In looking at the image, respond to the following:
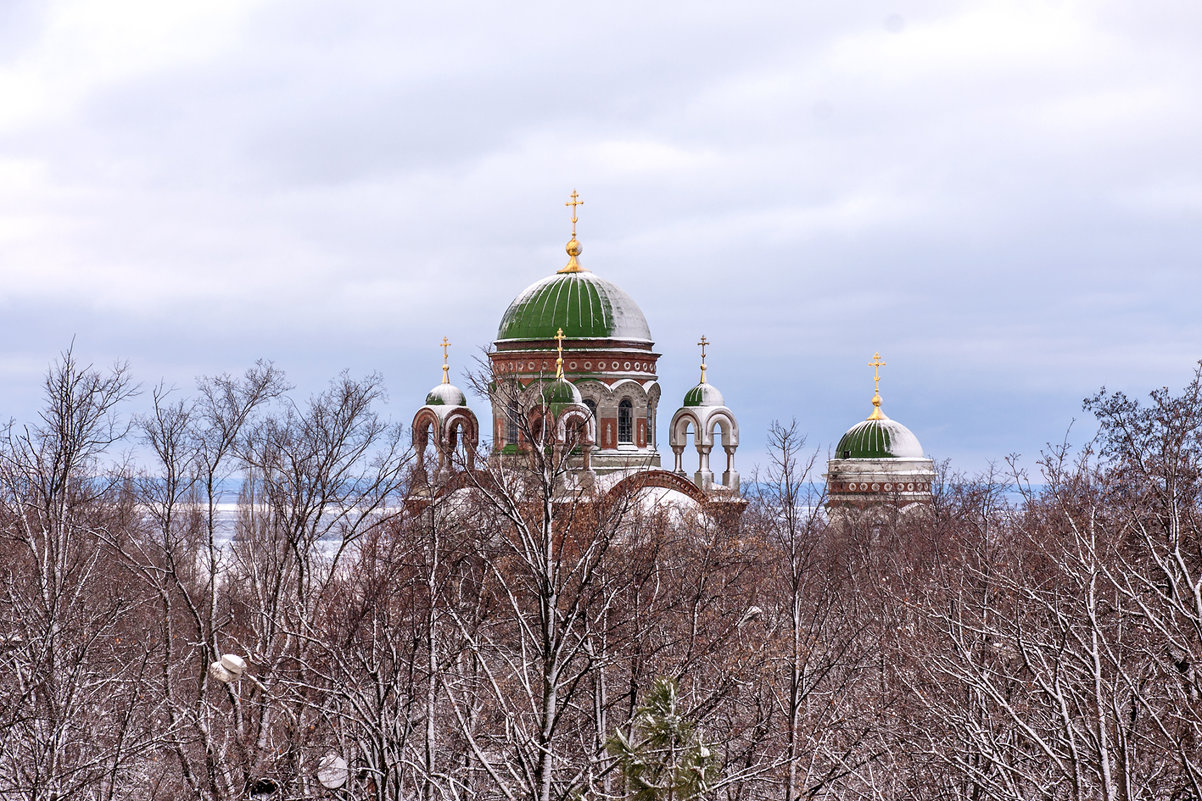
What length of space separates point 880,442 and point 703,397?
9.46m

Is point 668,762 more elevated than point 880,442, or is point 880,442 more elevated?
point 880,442

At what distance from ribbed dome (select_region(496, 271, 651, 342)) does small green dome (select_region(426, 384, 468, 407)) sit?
7.80ft

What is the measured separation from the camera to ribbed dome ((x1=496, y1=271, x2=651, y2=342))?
39531 mm

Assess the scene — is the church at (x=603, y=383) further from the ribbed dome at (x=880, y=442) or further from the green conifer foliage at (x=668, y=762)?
the green conifer foliage at (x=668, y=762)

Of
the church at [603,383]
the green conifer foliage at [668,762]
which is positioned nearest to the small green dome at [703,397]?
the church at [603,383]

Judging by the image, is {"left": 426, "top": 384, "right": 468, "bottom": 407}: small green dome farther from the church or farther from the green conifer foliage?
the green conifer foliage

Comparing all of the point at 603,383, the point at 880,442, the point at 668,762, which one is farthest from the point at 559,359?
the point at 668,762

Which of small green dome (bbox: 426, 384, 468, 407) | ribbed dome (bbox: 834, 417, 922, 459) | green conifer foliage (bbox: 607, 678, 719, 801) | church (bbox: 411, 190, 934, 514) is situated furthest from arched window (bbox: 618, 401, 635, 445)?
green conifer foliage (bbox: 607, 678, 719, 801)

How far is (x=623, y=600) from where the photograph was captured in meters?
18.2

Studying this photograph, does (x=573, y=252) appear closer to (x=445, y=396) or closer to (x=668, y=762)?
(x=445, y=396)

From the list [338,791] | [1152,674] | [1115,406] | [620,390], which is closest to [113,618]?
[338,791]

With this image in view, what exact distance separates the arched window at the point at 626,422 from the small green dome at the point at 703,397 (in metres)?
1.87

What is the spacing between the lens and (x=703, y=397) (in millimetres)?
39531

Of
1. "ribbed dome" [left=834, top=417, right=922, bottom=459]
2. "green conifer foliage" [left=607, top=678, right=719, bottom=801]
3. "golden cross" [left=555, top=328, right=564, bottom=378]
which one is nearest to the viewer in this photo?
"green conifer foliage" [left=607, top=678, right=719, bottom=801]
